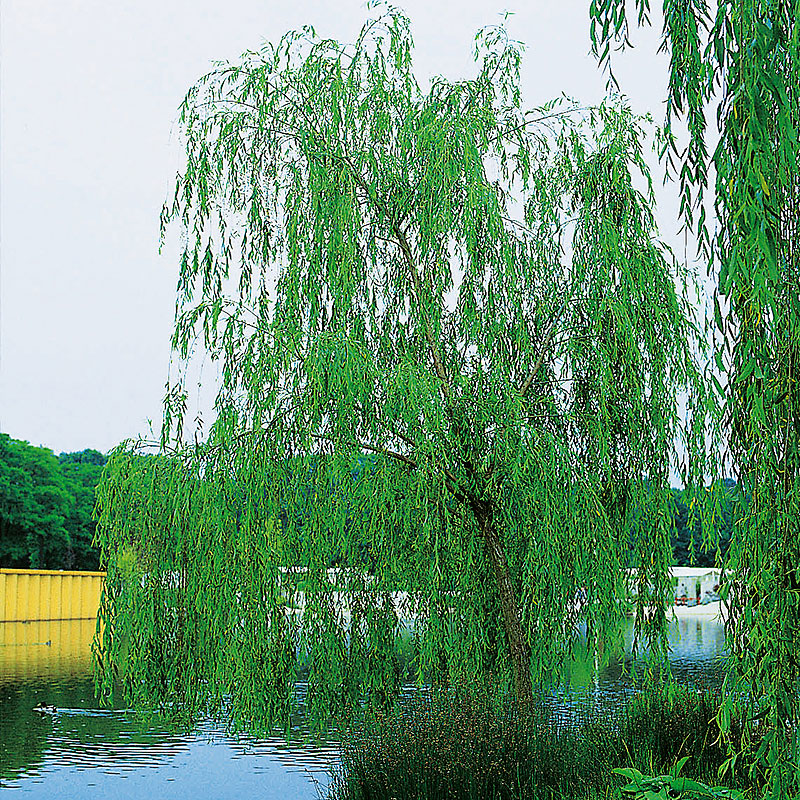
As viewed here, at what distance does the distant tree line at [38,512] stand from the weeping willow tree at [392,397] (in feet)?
125

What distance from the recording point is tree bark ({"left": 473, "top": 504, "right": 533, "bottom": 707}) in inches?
311

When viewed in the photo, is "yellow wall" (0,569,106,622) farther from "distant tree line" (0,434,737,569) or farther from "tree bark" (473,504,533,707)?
"tree bark" (473,504,533,707)

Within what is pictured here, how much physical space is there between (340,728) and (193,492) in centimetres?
203

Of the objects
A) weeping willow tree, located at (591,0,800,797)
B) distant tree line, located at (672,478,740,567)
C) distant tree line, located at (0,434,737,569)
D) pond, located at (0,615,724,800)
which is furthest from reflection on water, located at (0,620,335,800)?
distant tree line, located at (0,434,737,569)

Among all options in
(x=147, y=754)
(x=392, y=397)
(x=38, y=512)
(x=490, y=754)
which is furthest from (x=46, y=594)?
(x=490, y=754)

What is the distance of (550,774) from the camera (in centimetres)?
663

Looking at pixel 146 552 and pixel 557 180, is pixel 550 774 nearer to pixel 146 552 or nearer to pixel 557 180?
pixel 146 552

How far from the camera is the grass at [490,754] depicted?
646 cm

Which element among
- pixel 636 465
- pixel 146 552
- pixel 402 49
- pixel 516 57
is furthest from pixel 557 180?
pixel 146 552

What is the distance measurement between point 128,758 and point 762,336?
428 inches

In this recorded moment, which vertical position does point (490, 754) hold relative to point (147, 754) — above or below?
above

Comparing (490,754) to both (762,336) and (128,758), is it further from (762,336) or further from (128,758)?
(128,758)

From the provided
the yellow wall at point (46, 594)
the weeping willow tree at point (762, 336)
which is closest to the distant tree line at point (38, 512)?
the yellow wall at point (46, 594)

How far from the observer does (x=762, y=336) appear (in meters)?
3.65
